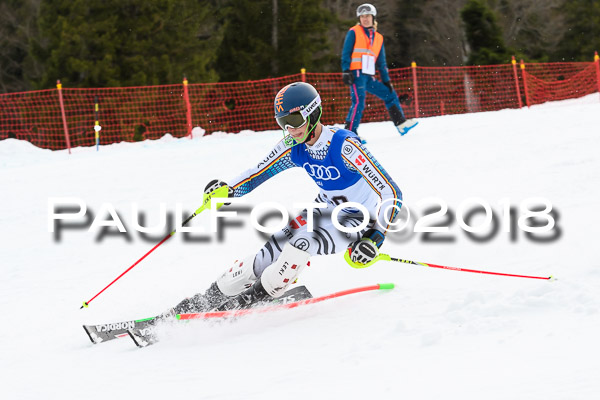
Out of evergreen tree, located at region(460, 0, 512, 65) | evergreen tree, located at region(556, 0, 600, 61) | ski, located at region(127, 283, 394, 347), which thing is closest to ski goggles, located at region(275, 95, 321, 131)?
ski, located at region(127, 283, 394, 347)

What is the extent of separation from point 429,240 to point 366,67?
3.85 m

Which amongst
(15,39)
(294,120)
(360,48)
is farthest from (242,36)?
(294,120)

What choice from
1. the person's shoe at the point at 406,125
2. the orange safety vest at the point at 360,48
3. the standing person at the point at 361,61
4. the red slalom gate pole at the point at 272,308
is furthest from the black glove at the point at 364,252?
the person's shoe at the point at 406,125

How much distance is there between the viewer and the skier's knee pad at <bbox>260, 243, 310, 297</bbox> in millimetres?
4008

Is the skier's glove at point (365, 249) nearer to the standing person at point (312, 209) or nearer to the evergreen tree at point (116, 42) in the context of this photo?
the standing person at point (312, 209)

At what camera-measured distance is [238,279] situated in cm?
427

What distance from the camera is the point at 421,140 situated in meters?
9.77

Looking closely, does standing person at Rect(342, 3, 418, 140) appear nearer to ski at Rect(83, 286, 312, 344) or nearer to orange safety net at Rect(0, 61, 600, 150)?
ski at Rect(83, 286, 312, 344)

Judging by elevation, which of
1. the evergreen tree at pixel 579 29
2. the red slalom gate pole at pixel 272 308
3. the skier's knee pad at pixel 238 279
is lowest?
the red slalom gate pole at pixel 272 308

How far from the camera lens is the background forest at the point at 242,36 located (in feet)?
60.6

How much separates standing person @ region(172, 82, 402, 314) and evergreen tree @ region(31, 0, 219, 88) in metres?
Result: 14.9

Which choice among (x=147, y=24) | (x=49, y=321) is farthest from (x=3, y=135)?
(x=49, y=321)

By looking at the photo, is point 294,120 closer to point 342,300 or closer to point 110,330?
point 342,300

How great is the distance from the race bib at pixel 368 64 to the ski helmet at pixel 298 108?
511 cm
